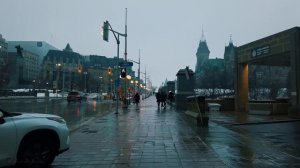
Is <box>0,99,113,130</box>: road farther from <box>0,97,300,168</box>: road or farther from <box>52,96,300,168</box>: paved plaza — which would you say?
<box>52,96,300,168</box>: paved plaza

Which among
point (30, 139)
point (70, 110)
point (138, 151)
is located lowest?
point (138, 151)

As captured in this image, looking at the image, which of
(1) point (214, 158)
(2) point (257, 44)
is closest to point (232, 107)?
(2) point (257, 44)

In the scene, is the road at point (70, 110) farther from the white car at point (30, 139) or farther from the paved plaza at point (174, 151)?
the white car at point (30, 139)

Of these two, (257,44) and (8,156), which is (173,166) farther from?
(257,44)

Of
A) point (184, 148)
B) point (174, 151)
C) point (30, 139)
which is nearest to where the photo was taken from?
point (30, 139)

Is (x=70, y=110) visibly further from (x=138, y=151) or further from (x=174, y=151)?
(x=174, y=151)

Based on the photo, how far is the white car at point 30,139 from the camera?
7359 millimetres

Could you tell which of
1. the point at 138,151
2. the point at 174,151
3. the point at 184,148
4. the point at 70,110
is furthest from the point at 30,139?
the point at 70,110

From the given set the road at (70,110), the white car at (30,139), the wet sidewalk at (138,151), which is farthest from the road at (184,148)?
the road at (70,110)

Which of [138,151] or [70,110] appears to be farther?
[70,110]

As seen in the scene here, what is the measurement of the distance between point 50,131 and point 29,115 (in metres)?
0.55

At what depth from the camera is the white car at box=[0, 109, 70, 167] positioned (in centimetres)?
736

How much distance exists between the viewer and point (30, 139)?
25.9 feet

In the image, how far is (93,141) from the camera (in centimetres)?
1250
